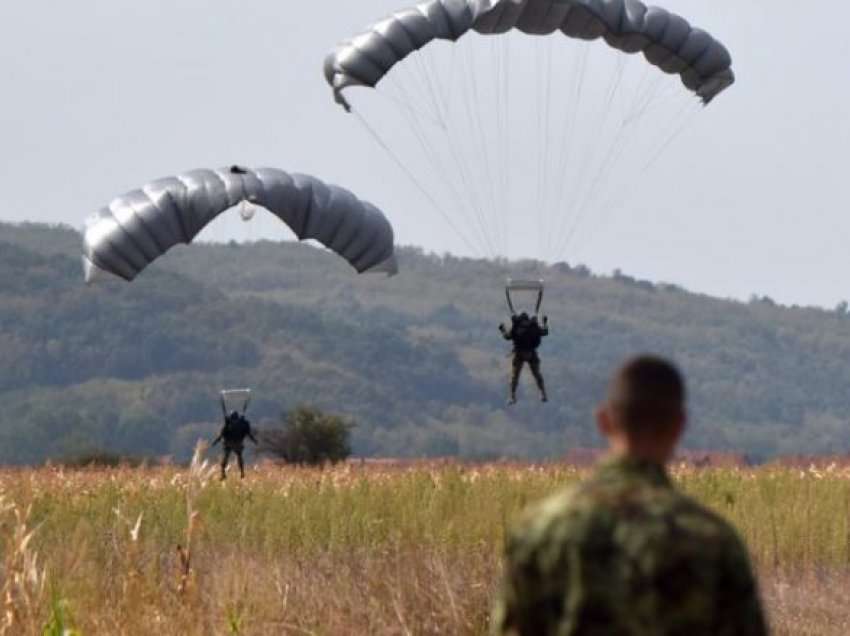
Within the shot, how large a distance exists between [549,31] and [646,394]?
72.1 ft

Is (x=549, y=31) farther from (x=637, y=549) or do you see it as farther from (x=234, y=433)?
(x=637, y=549)

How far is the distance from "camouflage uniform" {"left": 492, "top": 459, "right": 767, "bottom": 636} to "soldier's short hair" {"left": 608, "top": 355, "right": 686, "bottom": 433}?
121mm

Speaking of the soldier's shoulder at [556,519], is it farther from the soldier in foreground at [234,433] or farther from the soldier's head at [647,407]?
the soldier in foreground at [234,433]

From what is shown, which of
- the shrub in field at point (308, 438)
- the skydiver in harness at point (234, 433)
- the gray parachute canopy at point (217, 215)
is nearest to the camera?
the gray parachute canopy at point (217, 215)

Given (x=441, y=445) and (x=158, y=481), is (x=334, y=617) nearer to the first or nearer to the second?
(x=158, y=481)

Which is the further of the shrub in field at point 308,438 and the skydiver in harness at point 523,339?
the shrub in field at point 308,438

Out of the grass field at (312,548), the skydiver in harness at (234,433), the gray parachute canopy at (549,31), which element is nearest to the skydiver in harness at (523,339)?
the grass field at (312,548)

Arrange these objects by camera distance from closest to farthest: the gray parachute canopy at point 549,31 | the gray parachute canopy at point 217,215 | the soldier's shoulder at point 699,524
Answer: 1. the soldier's shoulder at point 699,524
2. the gray parachute canopy at point 549,31
3. the gray parachute canopy at point 217,215

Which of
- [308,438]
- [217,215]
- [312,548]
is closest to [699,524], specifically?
[312,548]

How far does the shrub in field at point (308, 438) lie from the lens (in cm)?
6094

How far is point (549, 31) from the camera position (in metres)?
26.2

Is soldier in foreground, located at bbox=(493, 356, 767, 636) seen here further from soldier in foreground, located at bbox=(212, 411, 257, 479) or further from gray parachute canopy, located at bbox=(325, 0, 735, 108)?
soldier in foreground, located at bbox=(212, 411, 257, 479)

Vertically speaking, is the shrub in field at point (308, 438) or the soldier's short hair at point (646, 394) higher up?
the soldier's short hair at point (646, 394)

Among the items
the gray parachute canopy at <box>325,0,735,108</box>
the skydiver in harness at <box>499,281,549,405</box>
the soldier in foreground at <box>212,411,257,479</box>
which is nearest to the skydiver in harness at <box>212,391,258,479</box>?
the soldier in foreground at <box>212,411,257,479</box>
